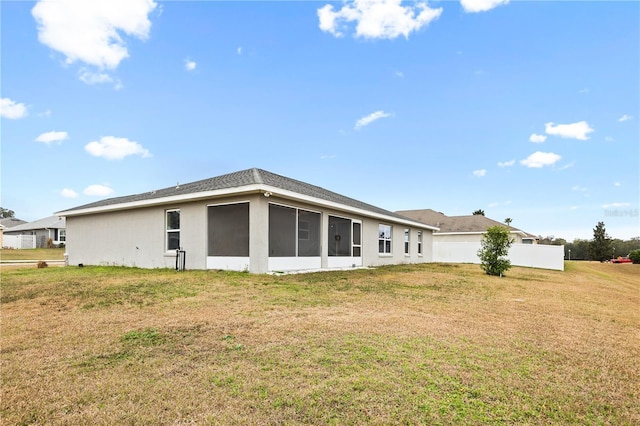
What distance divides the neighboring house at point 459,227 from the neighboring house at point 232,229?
15.3 meters

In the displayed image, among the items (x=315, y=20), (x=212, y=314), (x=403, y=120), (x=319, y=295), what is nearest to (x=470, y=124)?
(x=403, y=120)

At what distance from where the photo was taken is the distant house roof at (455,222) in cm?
2984

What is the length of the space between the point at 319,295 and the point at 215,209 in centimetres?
592

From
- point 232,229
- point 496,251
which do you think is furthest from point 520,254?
point 232,229

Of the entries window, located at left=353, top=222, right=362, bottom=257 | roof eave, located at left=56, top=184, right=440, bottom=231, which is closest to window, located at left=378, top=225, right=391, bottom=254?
roof eave, located at left=56, top=184, right=440, bottom=231

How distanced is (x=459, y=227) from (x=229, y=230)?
79.9ft

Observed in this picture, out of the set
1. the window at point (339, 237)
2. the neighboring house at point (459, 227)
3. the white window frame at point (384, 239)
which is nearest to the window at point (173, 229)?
the window at point (339, 237)

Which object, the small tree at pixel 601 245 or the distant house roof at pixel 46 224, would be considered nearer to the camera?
the distant house roof at pixel 46 224

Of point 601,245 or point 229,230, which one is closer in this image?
point 229,230

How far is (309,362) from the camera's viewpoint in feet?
11.6

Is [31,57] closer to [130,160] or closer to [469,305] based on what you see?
[130,160]

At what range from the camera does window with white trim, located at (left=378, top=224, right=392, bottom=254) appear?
1830cm

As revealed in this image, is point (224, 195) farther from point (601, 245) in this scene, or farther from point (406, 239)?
point (601, 245)

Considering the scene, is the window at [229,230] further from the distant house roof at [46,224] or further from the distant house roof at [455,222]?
the distant house roof at [46,224]
